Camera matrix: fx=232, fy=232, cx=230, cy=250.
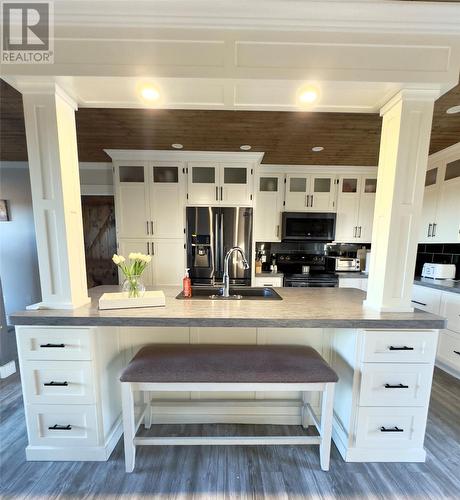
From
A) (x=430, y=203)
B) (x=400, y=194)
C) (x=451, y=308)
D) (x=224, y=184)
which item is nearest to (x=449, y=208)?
(x=430, y=203)

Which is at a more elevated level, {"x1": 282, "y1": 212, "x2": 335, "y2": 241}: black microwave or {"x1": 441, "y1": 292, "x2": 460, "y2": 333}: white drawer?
{"x1": 282, "y1": 212, "x2": 335, "y2": 241}: black microwave

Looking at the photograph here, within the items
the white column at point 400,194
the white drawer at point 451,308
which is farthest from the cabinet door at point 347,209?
the white column at point 400,194

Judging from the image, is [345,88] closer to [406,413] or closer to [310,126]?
[310,126]

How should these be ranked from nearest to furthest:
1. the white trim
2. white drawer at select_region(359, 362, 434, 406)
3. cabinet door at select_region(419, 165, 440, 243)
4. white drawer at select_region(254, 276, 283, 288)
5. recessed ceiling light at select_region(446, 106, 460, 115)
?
white drawer at select_region(359, 362, 434, 406)
recessed ceiling light at select_region(446, 106, 460, 115)
cabinet door at select_region(419, 165, 440, 243)
the white trim
white drawer at select_region(254, 276, 283, 288)

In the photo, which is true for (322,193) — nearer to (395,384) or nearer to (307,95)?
(307,95)

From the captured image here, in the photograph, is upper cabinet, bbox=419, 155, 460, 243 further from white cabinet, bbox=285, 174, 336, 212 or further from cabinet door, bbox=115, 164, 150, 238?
cabinet door, bbox=115, 164, 150, 238

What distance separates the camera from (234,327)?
1.43m

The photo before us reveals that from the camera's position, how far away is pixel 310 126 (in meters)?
2.33

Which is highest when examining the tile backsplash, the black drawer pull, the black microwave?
the black microwave

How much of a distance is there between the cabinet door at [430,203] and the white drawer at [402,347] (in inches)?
87.4

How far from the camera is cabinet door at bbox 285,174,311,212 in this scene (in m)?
3.58

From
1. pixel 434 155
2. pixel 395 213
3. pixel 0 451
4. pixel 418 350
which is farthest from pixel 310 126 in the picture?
pixel 0 451

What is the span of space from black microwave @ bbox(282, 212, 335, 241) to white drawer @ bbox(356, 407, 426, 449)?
2405 millimetres

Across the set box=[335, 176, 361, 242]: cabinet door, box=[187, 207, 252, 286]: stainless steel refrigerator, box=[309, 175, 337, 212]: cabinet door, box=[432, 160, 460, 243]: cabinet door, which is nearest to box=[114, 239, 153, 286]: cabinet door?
box=[187, 207, 252, 286]: stainless steel refrigerator
